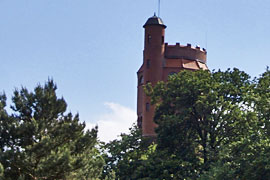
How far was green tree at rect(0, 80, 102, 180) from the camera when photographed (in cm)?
3136

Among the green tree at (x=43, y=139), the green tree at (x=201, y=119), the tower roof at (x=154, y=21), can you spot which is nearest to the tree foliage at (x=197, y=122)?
the green tree at (x=201, y=119)

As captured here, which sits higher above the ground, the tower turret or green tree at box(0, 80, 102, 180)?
the tower turret

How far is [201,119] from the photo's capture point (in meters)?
A: 50.9

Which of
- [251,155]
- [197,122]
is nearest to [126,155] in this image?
[197,122]

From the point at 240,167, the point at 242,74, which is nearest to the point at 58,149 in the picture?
the point at 240,167

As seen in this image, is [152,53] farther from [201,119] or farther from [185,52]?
[201,119]

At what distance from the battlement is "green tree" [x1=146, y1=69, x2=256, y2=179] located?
25532 millimetres

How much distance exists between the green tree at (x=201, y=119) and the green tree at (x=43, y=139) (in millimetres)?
15042

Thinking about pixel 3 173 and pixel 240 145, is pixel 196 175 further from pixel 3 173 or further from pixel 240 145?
pixel 3 173

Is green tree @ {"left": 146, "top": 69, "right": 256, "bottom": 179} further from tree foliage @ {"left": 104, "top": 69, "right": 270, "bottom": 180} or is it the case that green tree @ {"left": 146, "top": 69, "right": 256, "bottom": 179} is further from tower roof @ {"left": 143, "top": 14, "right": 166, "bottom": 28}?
tower roof @ {"left": 143, "top": 14, "right": 166, "bottom": 28}

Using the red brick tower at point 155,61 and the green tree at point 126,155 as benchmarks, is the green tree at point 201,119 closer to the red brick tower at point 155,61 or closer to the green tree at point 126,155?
the green tree at point 126,155

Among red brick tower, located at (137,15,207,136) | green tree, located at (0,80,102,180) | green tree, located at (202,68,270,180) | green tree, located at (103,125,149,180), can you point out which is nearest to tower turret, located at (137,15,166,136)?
red brick tower, located at (137,15,207,136)

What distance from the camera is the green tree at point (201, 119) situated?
48.7m

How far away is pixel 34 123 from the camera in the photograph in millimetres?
32062
